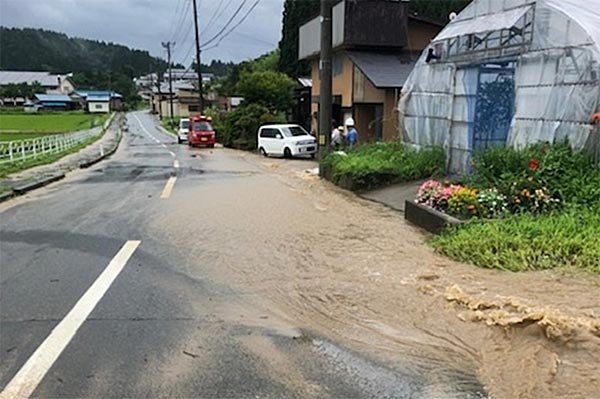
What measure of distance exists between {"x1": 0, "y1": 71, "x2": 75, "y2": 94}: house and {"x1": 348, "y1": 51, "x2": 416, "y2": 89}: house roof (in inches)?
4512

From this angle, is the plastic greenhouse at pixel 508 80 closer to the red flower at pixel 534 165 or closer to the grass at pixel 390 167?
the grass at pixel 390 167

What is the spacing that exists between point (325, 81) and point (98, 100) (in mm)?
107583

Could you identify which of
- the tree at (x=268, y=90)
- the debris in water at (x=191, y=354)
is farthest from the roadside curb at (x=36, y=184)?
the tree at (x=268, y=90)

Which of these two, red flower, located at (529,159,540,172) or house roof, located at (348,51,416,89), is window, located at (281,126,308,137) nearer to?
house roof, located at (348,51,416,89)

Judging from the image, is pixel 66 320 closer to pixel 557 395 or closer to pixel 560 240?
pixel 557 395

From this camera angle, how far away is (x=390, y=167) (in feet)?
46.8

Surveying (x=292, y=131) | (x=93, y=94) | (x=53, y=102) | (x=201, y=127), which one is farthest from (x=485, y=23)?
(x=93, y=94)

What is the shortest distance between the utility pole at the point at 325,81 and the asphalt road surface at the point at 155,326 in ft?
31.7

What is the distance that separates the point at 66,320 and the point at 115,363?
112cm

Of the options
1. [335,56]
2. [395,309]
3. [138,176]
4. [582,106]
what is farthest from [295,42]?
[395,309]

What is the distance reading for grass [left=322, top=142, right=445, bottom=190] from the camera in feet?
45.9

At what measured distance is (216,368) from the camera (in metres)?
4.00

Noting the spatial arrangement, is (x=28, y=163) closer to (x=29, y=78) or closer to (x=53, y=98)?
(x=53, y=98)

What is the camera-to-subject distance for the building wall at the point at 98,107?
112738 mm
